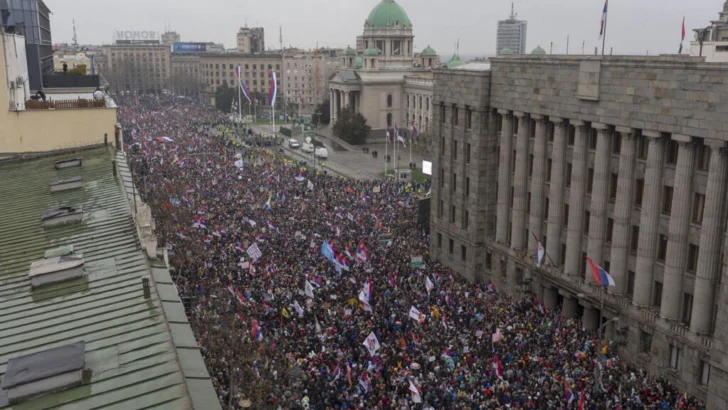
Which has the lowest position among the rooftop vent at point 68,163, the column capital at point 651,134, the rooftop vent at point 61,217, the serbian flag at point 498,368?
the serbian flag at point 498,368

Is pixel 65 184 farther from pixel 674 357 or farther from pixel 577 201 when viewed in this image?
pixel 674 357

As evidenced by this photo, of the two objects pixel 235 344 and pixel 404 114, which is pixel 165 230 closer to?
pixel 235 344

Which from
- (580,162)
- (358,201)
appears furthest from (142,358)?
(358,201)

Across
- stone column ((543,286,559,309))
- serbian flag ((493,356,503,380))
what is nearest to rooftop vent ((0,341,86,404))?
serbian flag ((493,356,503,380))

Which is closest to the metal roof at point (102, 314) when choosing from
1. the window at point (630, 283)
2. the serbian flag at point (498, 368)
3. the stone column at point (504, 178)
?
the serbian flag at point (498, 368)

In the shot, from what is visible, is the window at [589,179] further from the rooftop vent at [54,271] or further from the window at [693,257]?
the rooftop vent at [54,271]

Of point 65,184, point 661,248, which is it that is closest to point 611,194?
point 661,248
